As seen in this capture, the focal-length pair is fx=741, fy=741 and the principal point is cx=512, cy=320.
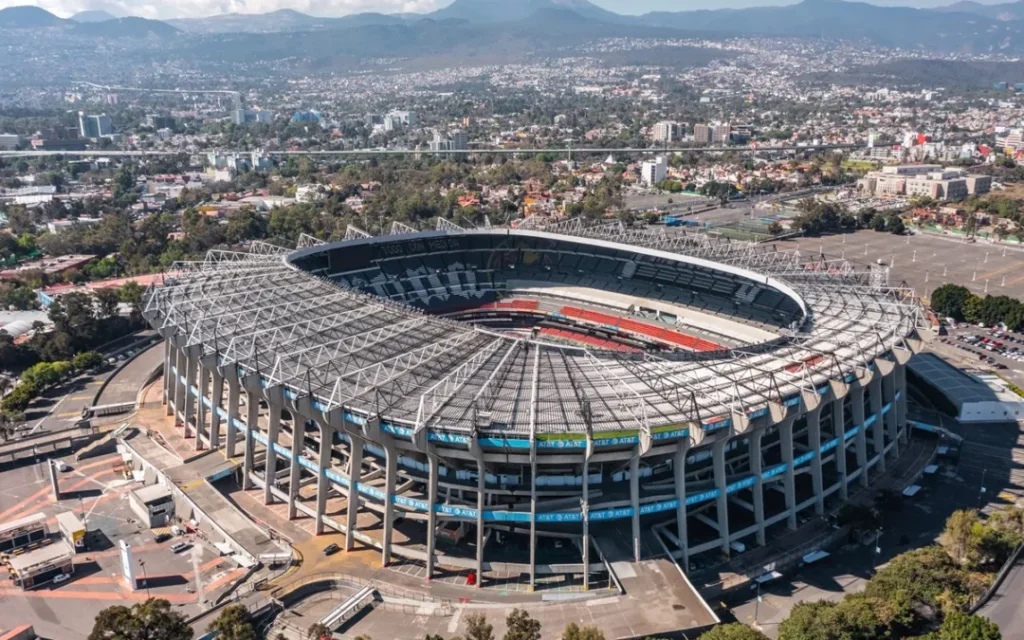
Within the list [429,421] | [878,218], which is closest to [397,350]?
[429,421]

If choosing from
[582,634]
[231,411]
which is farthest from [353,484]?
[582,634]

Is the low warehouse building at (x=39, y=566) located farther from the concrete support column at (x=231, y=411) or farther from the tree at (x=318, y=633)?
the tree at (x=318, y=633)

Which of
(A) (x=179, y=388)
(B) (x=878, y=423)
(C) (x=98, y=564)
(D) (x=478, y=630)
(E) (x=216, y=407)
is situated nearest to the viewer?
(D) (x=478, y=630)

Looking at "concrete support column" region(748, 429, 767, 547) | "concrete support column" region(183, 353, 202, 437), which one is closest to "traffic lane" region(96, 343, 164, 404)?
"concrete support column" region(183, 353, 202, 437)

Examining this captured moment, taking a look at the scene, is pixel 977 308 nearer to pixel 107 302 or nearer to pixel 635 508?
pixel 635 508

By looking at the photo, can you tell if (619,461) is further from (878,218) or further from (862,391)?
(878,218)

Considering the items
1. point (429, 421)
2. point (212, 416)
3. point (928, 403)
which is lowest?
point (928, 403)
